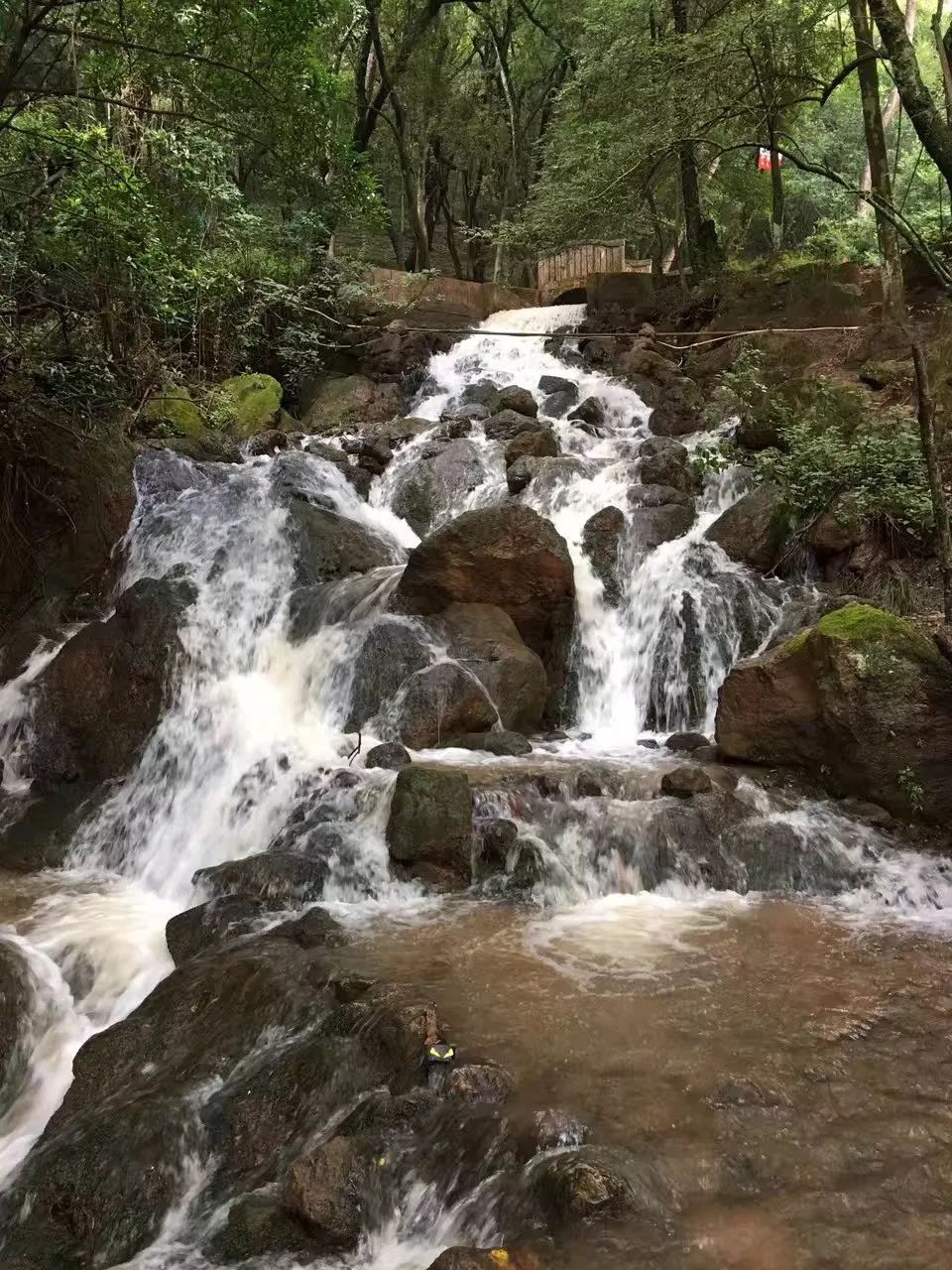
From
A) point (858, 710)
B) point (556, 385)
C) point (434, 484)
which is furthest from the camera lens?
point (556, 385)

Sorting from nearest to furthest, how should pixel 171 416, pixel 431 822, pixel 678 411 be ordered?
pixel 431 822
pixel 171 416
pixel 678 411

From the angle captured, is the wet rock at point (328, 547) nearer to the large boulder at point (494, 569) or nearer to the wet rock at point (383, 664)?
the large boulder at point (494, 569)

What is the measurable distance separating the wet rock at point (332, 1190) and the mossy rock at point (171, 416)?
1234 cm

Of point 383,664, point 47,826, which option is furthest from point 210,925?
point 383,664

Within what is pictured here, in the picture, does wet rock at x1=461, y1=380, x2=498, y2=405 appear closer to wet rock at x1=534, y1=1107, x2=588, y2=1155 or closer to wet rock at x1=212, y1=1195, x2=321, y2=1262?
wet rock at x1=534, y1=1107, x2=588, y2=1155

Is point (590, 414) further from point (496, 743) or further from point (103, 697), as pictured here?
point (103, 697)

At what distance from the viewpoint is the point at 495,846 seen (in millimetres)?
6363

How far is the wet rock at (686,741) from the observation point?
26.8 feet

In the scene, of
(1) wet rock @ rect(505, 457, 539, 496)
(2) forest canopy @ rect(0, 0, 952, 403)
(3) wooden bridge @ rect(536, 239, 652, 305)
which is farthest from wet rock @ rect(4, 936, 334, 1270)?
(3) wooden bridge @ rect(536, 239, 652, 305)

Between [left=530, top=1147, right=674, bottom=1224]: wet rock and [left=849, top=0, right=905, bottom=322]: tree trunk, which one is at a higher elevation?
[left=849, top=0, right=905, bottom=322]: tree trunk

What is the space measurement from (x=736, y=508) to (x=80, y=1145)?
9350 millimetres

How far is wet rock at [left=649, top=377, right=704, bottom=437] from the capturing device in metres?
14.2

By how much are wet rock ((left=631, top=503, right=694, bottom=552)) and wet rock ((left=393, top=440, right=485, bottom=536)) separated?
3.13 m

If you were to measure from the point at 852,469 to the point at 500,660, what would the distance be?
14.6 ft
